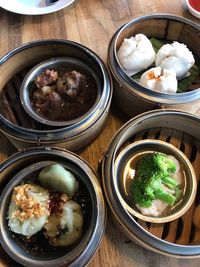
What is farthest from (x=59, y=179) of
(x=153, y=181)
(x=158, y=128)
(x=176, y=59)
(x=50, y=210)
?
(x=176, y=59)

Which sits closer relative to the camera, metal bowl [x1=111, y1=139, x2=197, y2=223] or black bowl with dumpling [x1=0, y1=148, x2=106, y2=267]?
black bowl with dumpling [x1=0, y1=148, x2=106, y2=267]

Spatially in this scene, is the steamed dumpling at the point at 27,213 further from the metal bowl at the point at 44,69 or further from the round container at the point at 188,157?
the metal bowl at the point at 44,69

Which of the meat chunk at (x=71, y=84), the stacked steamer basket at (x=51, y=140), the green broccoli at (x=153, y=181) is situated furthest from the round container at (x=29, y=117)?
the green broccoli at (x=153, y=181)

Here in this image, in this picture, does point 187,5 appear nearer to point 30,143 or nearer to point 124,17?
point 124,17

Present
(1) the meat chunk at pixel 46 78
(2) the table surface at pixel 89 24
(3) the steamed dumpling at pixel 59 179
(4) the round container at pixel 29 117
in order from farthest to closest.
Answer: (2) the table surface at pixel 89 24 < (1) the meat chunk at pixel 46 78 < (4) the round container at pixel 29 117 < (3) the steamed dumpling at pixel 59 179

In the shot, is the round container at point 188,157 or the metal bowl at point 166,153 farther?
the metal bowl at point 166,153

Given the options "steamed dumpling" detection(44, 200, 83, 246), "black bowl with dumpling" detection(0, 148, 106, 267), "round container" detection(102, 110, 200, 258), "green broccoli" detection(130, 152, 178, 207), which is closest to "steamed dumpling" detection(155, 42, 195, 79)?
"round container" detection(102, 110, 200, 258)

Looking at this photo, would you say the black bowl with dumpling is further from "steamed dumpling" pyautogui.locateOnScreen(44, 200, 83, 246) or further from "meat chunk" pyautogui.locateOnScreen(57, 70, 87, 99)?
"meat chunk" pyautogui.locateOnScreen(57, 70, 87, 99)
